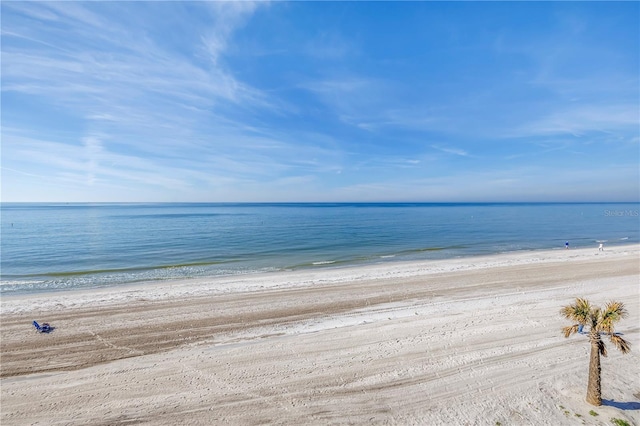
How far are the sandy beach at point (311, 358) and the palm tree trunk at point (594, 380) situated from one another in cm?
28

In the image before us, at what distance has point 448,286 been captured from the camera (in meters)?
21.9

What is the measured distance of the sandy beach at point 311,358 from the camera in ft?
30.6

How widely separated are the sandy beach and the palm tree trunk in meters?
0.28

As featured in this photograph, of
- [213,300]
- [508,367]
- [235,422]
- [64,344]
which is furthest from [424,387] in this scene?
[64,344]

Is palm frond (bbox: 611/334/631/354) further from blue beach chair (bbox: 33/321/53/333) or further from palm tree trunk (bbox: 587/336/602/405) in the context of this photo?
blue beach chair (bbox: 33/321/53/333)

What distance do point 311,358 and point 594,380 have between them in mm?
9689

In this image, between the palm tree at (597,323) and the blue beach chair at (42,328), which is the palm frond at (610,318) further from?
the blue beach chair at (42,328)

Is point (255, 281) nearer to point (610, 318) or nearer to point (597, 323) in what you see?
point (597, 323)

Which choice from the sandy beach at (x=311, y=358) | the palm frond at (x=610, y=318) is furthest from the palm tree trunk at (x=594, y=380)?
the palm frond at (x=610, y=318)

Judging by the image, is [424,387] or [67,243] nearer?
[424,387]

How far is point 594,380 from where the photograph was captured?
30.0 ft

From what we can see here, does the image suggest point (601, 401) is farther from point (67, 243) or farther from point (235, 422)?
point (67, 243)

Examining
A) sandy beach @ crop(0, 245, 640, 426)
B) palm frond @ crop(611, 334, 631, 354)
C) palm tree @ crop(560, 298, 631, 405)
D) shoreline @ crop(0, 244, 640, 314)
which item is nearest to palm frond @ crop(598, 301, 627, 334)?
palm tree @ crop(560, 298, 631, 405)

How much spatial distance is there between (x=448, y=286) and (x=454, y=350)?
33.2 ft
